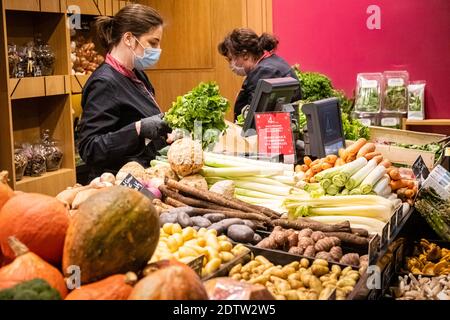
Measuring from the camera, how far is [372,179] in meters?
2.96

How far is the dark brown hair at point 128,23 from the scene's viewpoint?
12.8 feet

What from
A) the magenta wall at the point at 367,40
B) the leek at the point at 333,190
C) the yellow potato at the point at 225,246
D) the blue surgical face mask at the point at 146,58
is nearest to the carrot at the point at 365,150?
the leek at the point at 333,190

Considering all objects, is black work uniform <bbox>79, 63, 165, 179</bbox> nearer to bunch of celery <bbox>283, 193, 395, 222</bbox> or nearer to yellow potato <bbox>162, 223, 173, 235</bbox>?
bunch of celery <bbox>283, 193, 395, 222</bbox>

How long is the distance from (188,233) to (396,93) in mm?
5004

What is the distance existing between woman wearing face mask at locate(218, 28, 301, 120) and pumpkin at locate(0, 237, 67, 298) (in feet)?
13.9

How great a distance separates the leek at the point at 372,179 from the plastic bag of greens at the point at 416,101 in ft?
12.2

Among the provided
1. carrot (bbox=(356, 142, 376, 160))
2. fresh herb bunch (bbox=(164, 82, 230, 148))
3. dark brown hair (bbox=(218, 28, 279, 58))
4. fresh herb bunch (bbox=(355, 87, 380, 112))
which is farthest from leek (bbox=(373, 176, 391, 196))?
fresh herb bunch (bbox=(355, 87, 380, 112))

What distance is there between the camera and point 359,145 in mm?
3350

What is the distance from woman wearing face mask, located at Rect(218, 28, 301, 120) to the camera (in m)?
5.48

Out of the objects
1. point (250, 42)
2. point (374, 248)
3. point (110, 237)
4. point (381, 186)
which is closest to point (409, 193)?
point (381, 186)

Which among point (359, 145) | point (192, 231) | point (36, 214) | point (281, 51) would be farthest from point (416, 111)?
point (36, 214)

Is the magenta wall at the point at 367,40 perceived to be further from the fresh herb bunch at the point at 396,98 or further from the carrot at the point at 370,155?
the carrot at the point at 370,155
